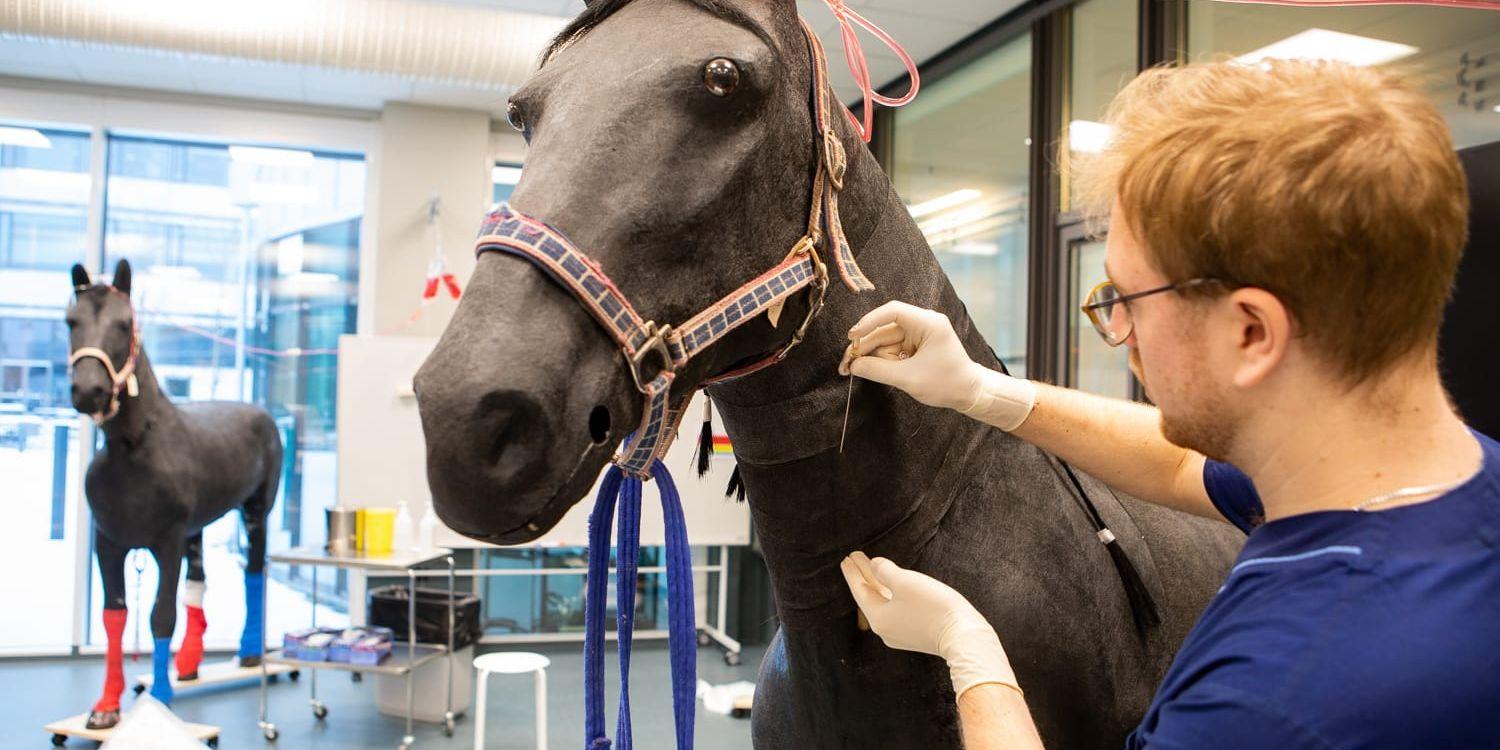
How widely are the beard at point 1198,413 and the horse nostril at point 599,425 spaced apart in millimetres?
440

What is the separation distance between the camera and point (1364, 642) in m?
0.60

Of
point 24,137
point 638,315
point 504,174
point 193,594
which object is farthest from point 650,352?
point 24,137

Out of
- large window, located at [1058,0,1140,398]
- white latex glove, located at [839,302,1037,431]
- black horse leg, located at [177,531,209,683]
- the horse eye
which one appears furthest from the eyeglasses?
black horse leg, located at [177,531,209,683]

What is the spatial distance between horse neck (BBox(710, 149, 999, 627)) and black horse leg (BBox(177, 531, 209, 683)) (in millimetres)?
4849

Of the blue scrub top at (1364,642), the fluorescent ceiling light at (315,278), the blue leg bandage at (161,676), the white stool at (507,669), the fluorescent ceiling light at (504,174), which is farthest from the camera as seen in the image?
the fluorescent ceiling light at (504,174)

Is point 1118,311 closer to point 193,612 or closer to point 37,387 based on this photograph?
point 193,612

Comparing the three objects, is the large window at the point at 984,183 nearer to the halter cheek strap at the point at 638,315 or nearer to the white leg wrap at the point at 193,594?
the halter cheek strap at the point at 638,315

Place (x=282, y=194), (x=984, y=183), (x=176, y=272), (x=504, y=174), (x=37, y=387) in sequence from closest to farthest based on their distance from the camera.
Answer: (x=984, y=183)
(x=37, y=387)
(x=176, y=272)
(x=282, y=194)
(x=504, y=174)

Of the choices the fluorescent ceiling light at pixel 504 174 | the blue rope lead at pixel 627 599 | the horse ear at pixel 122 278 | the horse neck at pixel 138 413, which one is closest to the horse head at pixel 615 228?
the blue rope lead at pixel 627 599

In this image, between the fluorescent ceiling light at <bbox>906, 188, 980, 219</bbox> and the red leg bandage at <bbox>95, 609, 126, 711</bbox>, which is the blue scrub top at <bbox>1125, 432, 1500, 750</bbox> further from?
the red leg bandage at <bbox>95, 609, 126, 711</bbox>

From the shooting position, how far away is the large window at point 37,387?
5.62 metres

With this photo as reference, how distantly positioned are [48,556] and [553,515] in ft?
21.1

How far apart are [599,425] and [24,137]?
6664 mm

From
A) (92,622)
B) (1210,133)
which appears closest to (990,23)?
(1210,133)
